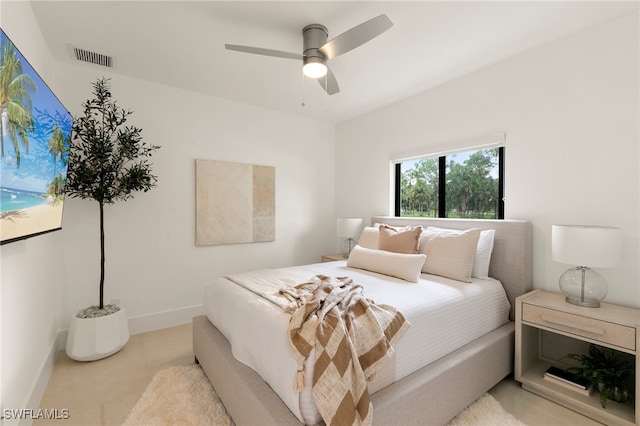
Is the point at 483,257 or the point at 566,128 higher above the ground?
the point at 566,128

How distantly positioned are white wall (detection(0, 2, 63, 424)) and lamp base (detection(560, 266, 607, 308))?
3.40 meters

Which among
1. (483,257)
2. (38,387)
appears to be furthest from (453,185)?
(38,387)

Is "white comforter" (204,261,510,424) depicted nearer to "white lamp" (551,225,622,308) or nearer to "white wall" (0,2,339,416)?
"white lamp" (551,225,622,308)

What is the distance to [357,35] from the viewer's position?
187cm

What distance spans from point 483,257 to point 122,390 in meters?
3.01

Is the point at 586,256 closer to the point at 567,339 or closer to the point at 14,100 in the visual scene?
the point at 567,339

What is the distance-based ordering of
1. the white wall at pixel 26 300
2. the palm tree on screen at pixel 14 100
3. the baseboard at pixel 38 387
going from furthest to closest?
1. the baseboard at pixel 38 387
2. the white wall at pixel 26 300
3. the palm tree on screen at pixel 14 100

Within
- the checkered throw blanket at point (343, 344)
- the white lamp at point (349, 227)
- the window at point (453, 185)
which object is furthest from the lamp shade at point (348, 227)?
the checkered throw blanket at point (343, 344)

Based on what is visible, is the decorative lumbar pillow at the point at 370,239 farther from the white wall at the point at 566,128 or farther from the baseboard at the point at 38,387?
the baseboard at the point at 38,387

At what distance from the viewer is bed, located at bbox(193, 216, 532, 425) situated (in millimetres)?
1440

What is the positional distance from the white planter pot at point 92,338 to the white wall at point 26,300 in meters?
0.16

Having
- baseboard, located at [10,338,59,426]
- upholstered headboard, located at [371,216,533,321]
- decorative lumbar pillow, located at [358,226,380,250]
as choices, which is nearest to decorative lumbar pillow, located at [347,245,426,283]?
decorative lumbar pillow, located at [358,226,380,250]

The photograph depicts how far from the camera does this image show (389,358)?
1.45 m

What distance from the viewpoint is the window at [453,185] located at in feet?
9.74
